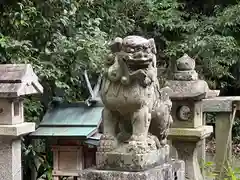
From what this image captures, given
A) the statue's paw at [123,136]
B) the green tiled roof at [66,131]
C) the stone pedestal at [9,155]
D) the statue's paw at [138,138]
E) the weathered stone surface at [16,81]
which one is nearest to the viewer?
the statue's paw at [138,138]

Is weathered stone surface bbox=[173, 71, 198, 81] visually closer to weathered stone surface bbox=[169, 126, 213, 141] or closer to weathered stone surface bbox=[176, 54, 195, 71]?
weathered stone surface bbox=[176, 54, 195, 71]

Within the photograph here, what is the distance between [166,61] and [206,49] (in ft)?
4.48

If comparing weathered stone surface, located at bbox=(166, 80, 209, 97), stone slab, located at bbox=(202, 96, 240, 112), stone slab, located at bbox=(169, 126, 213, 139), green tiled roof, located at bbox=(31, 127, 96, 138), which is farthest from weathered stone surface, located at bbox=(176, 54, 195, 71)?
green tiled roof, located at bbox=(31, 127, 96, 138)

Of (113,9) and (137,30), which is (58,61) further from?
(137,30)

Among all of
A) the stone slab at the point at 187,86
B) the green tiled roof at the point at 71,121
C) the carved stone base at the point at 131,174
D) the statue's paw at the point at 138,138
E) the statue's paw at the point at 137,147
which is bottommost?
the carved stone base at the point at 131,174

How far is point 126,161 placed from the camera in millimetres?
3227

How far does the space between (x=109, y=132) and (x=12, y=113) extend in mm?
1525

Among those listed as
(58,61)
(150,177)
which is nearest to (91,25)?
(58,61)

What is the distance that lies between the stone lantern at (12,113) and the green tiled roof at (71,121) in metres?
0.69

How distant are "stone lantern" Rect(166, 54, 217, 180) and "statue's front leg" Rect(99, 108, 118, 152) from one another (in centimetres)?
128

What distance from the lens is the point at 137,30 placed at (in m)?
9.96

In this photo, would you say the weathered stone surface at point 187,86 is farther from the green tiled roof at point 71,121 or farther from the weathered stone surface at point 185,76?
the green tiled roof at point 71,121

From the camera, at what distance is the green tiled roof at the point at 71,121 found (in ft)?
17.8

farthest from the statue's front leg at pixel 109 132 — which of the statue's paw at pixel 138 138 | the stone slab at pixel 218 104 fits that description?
the stone slab at pixel 218 104
